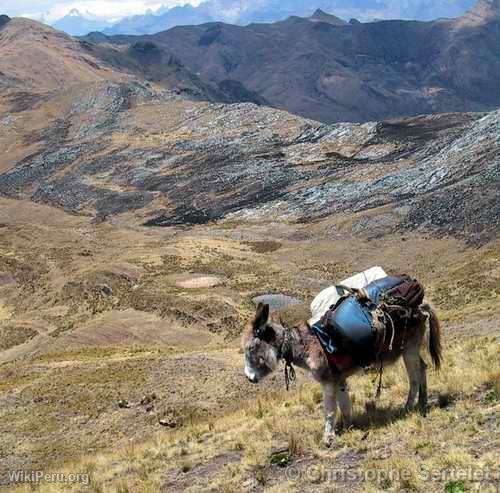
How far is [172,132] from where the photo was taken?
105500 millimetres

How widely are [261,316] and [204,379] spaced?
436 inches

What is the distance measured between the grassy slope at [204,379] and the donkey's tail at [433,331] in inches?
27.2

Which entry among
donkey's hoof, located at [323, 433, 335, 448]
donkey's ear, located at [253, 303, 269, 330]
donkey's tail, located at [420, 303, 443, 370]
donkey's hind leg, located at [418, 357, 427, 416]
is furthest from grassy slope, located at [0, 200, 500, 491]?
donkey's ear, located at [253, 303, 269, 330]

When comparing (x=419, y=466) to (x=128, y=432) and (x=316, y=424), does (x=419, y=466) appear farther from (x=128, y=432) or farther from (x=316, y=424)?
(x=128, y=432)

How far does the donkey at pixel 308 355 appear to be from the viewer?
27.6ft

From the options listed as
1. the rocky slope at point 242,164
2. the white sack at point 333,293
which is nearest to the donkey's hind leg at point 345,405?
the white sack at point 333,293

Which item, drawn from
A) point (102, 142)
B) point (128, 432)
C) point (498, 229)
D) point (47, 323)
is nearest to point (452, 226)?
point (498, 229)

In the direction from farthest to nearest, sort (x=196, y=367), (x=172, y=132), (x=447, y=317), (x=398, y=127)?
(x=172, y=132) → (x=398, y=127) → (x=447, y=317) → (x=196, y=367)

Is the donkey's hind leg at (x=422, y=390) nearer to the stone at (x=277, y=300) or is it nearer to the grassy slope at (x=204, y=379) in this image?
the grassy slope at (x=204, y=379)

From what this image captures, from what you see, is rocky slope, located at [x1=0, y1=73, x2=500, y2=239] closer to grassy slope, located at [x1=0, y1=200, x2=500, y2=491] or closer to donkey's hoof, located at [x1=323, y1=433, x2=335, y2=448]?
grassy slope, located at [x1=0, y1=200, x2=500, y2=491]

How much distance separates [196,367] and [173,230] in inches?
1965

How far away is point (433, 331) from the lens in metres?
9.12

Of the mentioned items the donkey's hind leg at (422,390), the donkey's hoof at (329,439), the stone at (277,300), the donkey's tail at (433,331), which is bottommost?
the stone at (277,300)

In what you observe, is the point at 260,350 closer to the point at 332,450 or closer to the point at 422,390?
the point at 332,450
